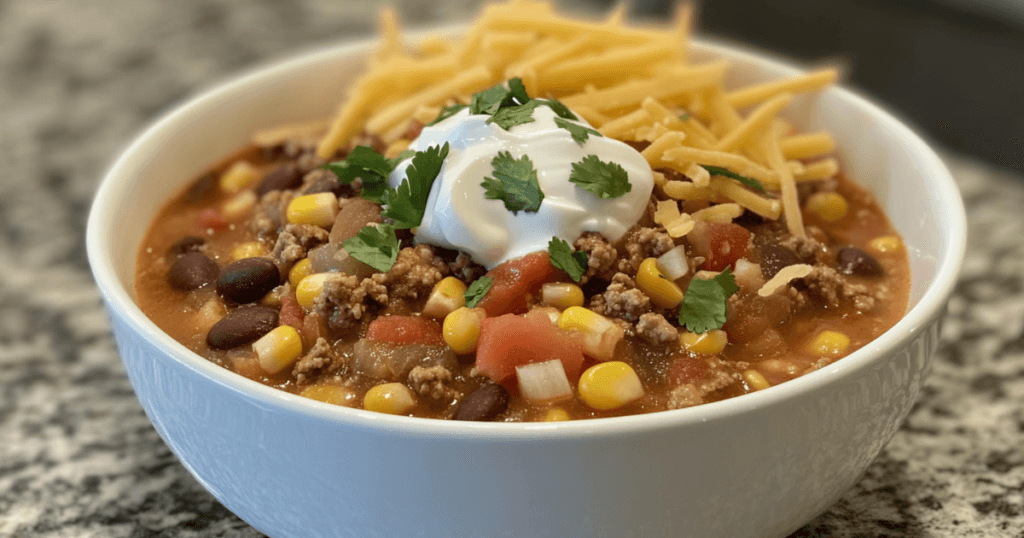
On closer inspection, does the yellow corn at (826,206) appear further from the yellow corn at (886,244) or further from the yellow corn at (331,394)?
the yellow corn at (331,394)

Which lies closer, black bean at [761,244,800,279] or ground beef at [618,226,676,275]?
ground beef at [618,226,676,275]

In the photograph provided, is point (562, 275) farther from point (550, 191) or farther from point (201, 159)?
point (201, 159)

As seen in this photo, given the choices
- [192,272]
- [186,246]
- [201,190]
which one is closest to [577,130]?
[192,272]

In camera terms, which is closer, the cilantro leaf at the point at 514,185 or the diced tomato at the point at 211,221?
the cilantro leaf at the point at 514,185

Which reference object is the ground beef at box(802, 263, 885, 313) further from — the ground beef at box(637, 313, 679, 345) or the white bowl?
the ground beef at box(637, 313, 679, 345)

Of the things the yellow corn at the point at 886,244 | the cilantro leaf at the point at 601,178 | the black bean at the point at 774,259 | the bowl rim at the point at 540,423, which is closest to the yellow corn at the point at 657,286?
the cilantro leaf at the point at 601,178

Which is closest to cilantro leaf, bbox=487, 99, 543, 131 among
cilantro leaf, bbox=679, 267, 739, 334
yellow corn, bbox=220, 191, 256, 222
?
cilantro leaf, bbox=679, 267, 739, 334

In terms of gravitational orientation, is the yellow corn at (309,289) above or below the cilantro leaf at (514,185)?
below

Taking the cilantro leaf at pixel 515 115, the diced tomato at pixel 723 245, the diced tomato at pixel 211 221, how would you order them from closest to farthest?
1. the diced tomato at pixel 723 245
2. the cilantro leaf at pixel 515 115
3. the diced tomato at pixel 211 221
